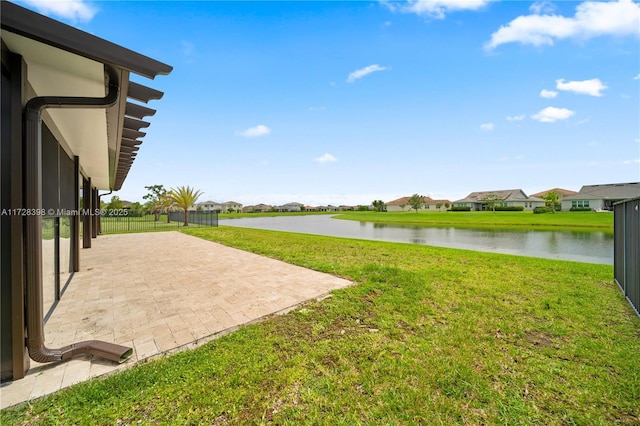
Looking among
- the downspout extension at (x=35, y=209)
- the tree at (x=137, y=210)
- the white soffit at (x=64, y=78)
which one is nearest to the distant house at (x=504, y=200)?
the tree at (x=137, y=210)

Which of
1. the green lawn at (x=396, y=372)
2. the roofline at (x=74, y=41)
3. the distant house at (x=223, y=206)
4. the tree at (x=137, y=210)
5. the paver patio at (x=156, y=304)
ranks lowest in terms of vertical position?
the green lawn at (x=396, y=372)

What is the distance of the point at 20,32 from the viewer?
5.86ft

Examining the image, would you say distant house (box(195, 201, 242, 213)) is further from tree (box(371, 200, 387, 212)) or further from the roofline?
the roofline

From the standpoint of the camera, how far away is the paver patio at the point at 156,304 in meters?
2.49

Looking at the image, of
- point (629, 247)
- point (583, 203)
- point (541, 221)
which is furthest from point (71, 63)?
point (583, 203)

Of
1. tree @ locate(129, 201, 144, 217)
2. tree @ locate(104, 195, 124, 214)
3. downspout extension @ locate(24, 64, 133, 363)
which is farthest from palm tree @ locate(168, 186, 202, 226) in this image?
downspout extension @ locate(24, 64, 133, 363)

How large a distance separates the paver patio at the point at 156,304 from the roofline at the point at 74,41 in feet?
8.87

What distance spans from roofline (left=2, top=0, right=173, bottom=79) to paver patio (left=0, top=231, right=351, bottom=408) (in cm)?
270

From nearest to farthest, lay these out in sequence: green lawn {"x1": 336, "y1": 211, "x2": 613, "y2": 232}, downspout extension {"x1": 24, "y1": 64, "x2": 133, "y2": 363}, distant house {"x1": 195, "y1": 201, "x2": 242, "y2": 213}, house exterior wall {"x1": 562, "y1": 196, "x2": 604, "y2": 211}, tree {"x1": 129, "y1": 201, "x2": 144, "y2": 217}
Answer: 1. downspout extension {"x1": 24, "y1": 64, "x2": 133, "y2": 363}
2. green lawn {"x1": 336, "y1": 211, "x2": 613, "y2": 232}
3. tree {"x1": 129, "y1": 201, "x2": 144, "y2": 217}
4. house exterior wall {"x1": 562, "y1": 196, "x2": 604, "y2": 211}
5. distant house {"x1": 195, "y1": 201, "x2": 242, "y2": 213}

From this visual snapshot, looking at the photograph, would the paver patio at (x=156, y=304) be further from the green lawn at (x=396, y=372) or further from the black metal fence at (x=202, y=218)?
the black metal fence at (x=202, y=218)

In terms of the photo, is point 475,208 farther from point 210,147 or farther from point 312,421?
point 312,421

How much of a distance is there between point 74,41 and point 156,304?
11.6 ft

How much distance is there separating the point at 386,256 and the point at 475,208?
66907mm

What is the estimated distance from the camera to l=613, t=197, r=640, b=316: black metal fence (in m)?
3.72
